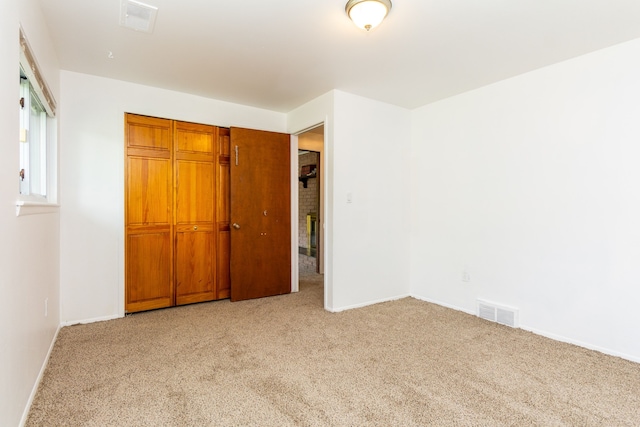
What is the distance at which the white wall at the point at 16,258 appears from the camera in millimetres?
1396

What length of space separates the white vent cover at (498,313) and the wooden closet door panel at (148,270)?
10.7 ft

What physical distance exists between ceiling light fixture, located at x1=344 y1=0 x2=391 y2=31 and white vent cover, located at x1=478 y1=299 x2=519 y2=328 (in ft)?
9.04

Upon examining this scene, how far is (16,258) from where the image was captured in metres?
1.59

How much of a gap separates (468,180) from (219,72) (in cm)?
274

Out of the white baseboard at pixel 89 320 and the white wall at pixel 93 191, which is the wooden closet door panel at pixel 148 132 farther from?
the white baseboard at pixel 89 320

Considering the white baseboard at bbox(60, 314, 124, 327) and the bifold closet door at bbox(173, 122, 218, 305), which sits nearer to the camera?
the white baseboard at bbox(60, 314, 124, 327)

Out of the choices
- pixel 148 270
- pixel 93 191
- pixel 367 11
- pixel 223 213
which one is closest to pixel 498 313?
pixel 367 11

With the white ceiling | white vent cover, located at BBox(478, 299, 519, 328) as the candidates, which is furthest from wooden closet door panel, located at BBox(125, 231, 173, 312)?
white vent cover, located at BBox(478, 299, 519, 328)

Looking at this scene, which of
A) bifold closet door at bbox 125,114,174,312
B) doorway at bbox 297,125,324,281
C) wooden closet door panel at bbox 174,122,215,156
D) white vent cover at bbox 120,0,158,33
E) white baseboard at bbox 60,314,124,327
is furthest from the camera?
doorway at bbox 297,125,324,281

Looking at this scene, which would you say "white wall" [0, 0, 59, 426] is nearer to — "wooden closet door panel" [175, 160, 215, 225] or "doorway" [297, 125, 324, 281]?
"wooden closet door panel" [175, 160, 215, 225]

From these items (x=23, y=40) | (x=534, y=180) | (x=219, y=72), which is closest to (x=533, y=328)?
(x=534, y=180)

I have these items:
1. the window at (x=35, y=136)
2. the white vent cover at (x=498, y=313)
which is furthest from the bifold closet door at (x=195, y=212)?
the white vent cover at (x=498, y=313)

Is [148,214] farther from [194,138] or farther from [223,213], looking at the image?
[194,138]

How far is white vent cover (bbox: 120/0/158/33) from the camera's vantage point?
6.68 feet
